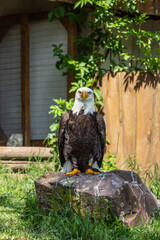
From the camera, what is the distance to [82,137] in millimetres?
3521

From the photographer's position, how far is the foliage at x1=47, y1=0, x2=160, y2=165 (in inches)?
197

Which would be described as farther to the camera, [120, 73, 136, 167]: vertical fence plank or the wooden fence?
[120, 73, 136, 167]: vertical fence plank

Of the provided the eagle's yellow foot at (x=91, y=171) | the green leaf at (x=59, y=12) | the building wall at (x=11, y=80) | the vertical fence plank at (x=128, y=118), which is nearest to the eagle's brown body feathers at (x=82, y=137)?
the eagle's yellow foot at (x=91, y=171)

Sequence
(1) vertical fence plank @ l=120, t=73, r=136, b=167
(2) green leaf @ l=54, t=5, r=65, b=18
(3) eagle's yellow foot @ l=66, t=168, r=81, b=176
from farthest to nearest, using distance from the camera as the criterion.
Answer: (2) green leaf @ l=54, t=5, r=65, b=18
(1) vertical fence plank @ l=120, t=73, r=136, b=167
(3) eagle's yellow foot @ l=66, t=168, r=81, b=176

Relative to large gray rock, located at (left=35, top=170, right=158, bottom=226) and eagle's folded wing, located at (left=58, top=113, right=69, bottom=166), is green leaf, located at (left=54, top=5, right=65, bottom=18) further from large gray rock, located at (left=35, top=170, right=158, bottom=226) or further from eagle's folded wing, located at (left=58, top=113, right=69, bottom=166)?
large gray rock, located at (left=35, top=170, right=158, bottom=226)

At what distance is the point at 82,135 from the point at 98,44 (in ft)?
7.93

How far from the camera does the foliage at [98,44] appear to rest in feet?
16.4

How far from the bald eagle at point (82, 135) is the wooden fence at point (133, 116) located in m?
1.25

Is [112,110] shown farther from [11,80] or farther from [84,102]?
[11,80]

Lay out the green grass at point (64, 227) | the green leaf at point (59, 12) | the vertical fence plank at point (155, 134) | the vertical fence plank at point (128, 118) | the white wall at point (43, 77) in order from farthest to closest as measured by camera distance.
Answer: the white wall at point (43, 77)
the green leaf at point (59, 12)
the vertical fence plank at point (128, 118)
the vertical fence plank at point (155, 134)
the green grass at point (64, 227)

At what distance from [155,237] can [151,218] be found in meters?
0.59

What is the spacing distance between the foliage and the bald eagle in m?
1.39

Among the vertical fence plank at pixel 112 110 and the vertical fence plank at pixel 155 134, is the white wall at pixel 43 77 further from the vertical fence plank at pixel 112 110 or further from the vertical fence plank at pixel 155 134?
the vertical fence plank at pixel 155 134

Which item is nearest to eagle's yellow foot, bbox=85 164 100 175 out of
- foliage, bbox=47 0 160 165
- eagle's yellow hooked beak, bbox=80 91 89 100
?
eagle's yellow hooked beak, bbox=80 91 89 100
